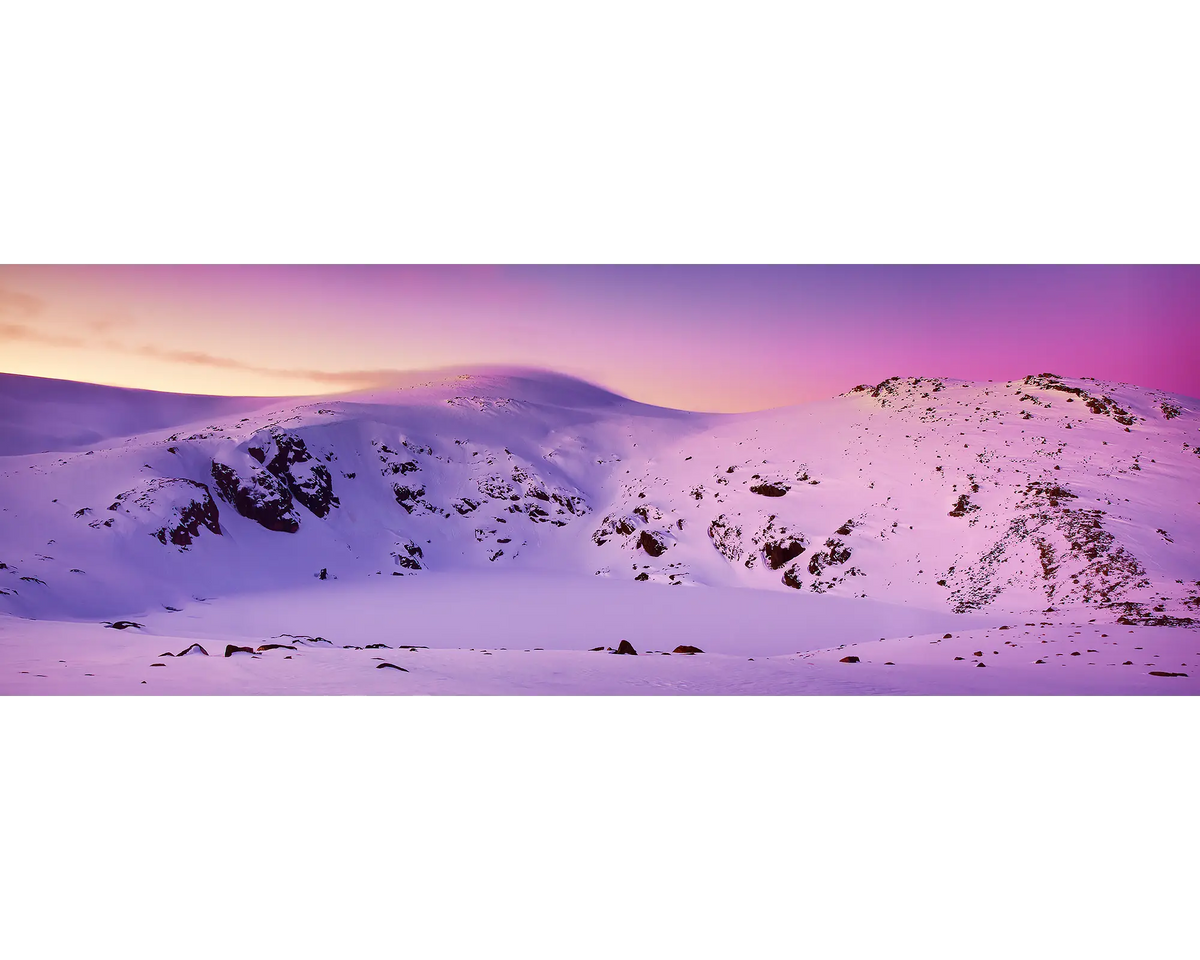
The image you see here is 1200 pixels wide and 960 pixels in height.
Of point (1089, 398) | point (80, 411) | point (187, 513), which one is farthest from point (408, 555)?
point (1089, 398)

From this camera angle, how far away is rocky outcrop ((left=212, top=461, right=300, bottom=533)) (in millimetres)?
22516

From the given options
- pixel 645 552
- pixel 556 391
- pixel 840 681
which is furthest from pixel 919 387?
pixel 840 681

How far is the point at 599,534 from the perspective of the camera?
2714cm

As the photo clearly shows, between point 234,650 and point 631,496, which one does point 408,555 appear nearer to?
point 631,496

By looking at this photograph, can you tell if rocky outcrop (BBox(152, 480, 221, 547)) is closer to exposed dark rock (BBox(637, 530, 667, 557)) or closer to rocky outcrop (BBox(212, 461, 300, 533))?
rocky outcrop (BBox(212, 461, 300, 533))

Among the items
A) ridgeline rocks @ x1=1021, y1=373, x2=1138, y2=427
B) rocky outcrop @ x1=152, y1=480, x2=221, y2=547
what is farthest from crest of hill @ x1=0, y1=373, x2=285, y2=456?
ridgeline rocks @ x1=1021, y1=373, x2=1138, y2=427

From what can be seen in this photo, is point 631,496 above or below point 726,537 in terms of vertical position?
above

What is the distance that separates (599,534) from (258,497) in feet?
42.3

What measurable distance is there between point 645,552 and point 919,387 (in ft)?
55.6

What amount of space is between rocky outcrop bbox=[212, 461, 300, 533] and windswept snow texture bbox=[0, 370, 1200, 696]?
12 cm

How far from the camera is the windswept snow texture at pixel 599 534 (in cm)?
822
